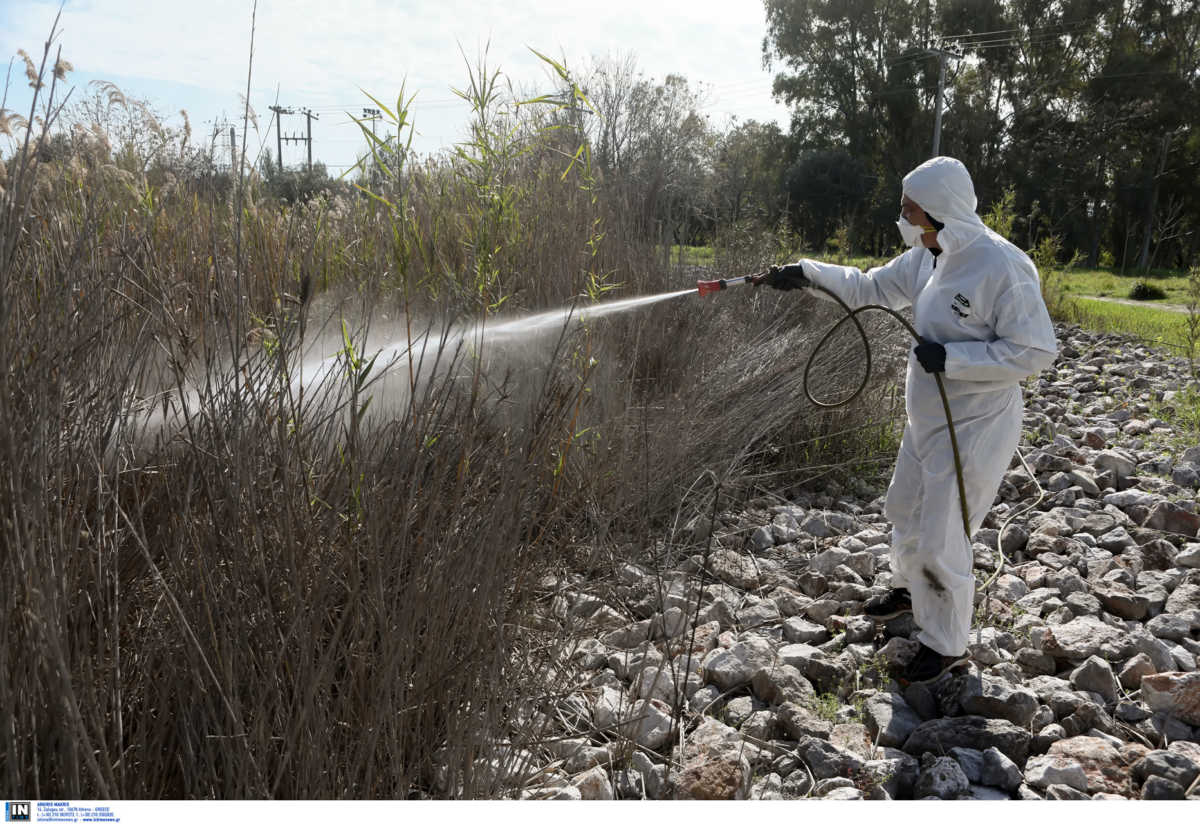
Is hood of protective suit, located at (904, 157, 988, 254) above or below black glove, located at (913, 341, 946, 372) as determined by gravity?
above

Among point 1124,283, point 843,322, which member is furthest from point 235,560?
point 1124,283

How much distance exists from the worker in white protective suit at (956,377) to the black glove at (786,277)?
596mm

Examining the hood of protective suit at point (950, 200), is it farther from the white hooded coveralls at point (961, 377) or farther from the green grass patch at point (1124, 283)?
the green grass patch at point (1124, 283)

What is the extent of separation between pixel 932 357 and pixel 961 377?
0.44 feet

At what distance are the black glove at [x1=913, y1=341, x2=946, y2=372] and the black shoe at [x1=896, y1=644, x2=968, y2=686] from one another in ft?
3.59

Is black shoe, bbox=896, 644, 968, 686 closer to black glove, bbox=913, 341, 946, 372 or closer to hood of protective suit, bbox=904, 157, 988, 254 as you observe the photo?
black glove, bbox=913, 341, 946, 372

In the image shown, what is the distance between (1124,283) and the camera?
2142cm

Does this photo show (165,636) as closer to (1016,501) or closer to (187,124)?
(187,124)

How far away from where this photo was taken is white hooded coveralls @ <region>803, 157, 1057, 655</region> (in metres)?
3.07

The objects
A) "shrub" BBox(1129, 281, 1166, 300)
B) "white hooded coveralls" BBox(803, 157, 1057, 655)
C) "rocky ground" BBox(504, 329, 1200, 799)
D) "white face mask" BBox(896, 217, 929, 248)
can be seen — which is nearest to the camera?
"rocky ground" BBox(504, 329, 1200, 799)

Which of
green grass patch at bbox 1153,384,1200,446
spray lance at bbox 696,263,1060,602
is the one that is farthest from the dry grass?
green grass patch at bbox 1153,384,1200,446

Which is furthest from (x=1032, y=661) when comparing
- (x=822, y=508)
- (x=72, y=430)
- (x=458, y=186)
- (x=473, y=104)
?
(x=458, y=186)

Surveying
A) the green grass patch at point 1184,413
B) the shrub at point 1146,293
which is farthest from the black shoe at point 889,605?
the shrub at point 1146,293

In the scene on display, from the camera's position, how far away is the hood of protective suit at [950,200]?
3152 millimetres
